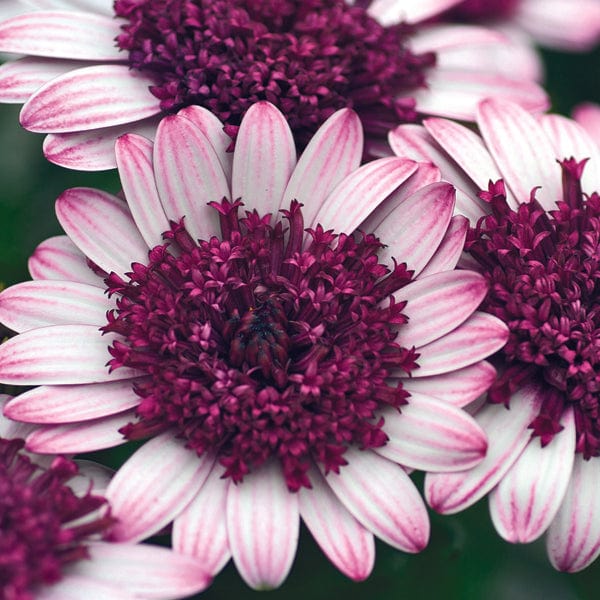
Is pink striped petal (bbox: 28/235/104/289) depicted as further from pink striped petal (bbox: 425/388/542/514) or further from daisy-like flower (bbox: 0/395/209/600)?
pink striped petal (bbox: 425/388/542/514)

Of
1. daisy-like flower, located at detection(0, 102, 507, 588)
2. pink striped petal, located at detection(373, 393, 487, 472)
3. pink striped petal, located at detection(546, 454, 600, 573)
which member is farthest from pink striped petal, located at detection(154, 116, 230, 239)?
pink striped petal, located at detection(546, 454, 600, 573)

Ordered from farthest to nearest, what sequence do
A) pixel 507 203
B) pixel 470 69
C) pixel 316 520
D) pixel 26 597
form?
pixel 470 69
pixel 507 203
pixel 316 520
pixel 26 597

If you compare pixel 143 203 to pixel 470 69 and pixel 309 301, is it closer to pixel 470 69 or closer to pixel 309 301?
pixel 309 301

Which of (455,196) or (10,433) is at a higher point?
(455,196)

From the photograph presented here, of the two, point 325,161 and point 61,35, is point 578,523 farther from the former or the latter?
point 61,35

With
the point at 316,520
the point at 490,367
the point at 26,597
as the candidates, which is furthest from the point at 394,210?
the point at 26,597

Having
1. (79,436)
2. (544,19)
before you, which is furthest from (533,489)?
(544,19)
